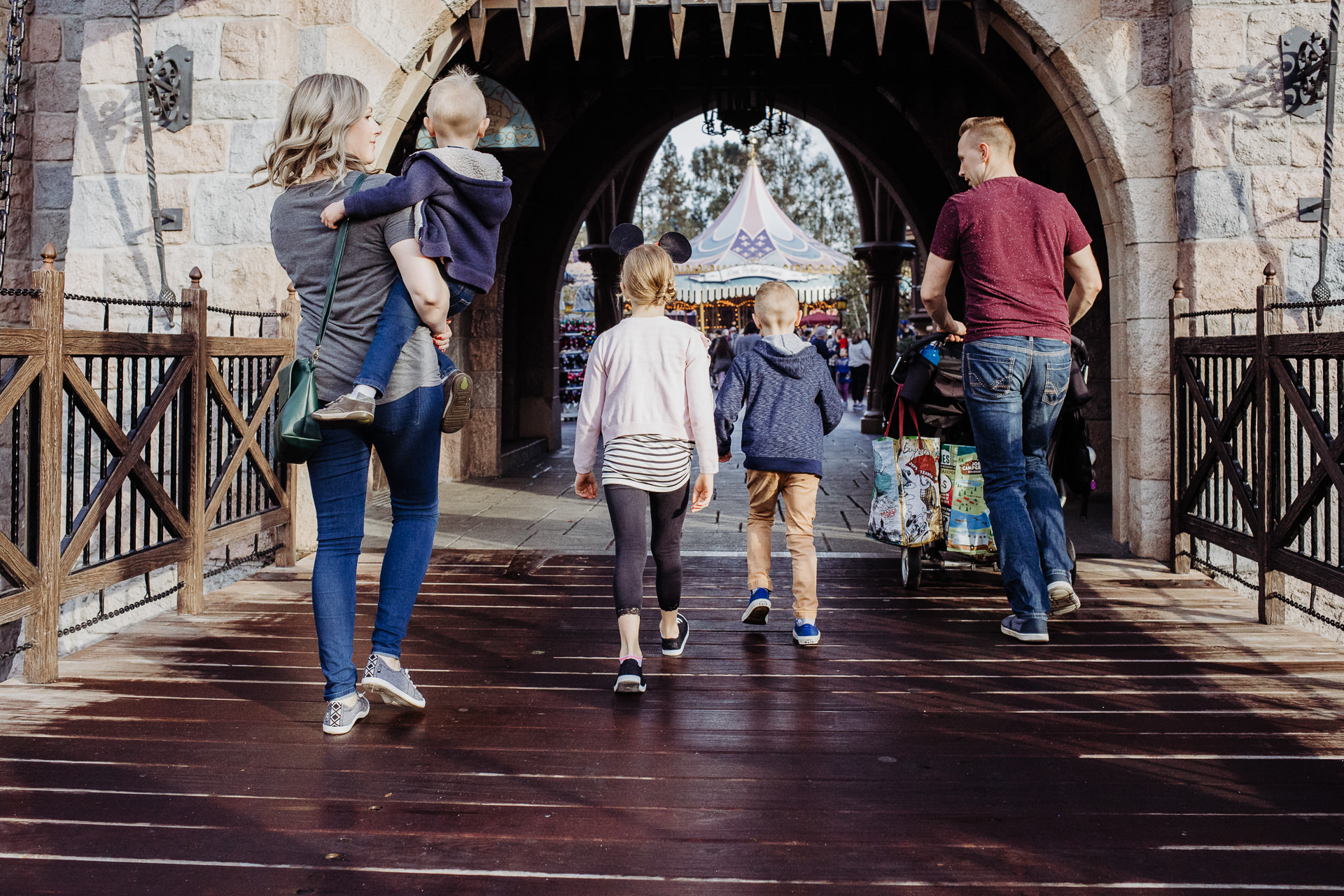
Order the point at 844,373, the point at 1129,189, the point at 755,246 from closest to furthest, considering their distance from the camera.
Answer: the point at 1129,189 → the point at 755,246 → the point at 844,373

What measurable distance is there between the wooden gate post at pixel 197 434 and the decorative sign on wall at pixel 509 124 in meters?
3.44

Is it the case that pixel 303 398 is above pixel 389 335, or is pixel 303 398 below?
below

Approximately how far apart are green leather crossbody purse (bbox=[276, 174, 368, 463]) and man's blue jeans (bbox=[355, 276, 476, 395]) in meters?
0.12

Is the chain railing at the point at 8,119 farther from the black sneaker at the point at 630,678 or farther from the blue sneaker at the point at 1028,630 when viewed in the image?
the blue sneaker at the point at 1028,630

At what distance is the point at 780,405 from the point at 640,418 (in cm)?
70

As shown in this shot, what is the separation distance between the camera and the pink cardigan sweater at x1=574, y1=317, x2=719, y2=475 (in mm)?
3250

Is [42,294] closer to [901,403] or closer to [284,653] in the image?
[284,653]

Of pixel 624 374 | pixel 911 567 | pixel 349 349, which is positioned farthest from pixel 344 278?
pixel 911 567

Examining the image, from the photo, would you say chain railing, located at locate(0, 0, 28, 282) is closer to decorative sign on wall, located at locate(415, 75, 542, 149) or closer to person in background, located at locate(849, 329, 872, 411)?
decorative sign on wall, located at locate(415, 75, 542, 149)

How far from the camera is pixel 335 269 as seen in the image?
275 centimetres

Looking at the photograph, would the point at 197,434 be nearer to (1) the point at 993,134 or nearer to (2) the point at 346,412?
(2) the point at 346,412

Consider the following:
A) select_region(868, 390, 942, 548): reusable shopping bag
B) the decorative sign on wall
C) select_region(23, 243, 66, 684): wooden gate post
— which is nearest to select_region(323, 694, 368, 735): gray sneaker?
select_region(23, 243, 66, 684): wooden gate post

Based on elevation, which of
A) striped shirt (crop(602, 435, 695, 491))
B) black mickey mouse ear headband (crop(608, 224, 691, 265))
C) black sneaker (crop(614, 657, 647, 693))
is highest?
black mickey mouse ear headband (crop(608, 224, 691, 265))

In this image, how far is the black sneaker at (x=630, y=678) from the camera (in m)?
3.16
